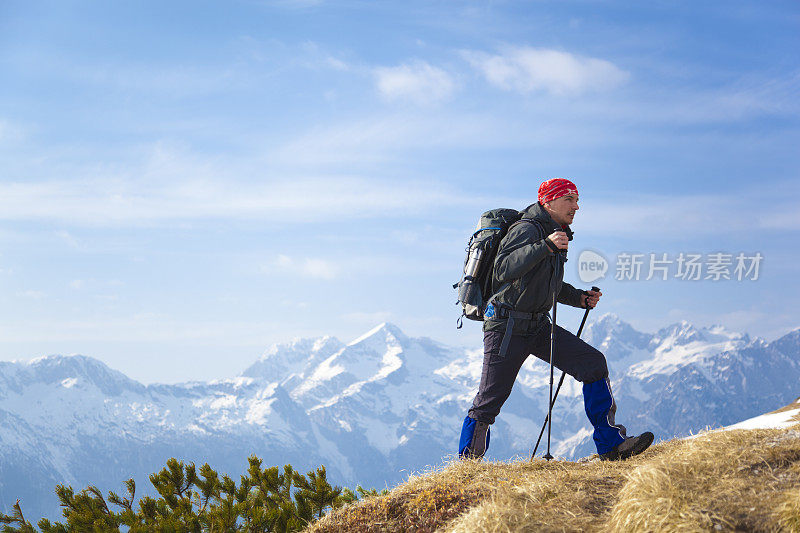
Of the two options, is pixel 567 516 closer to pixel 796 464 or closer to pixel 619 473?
pixel 619 473

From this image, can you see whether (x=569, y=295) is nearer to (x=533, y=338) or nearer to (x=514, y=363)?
(x=533, y=338)

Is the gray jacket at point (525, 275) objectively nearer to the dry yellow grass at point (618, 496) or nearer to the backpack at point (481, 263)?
the backpack at point (481, 263)

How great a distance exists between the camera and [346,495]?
10.5m

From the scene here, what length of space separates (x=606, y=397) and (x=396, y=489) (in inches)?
121

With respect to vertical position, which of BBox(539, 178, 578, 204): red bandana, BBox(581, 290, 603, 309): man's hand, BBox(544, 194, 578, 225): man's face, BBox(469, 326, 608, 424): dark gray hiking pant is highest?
BBox(539, 178, 578, 204): red bandana

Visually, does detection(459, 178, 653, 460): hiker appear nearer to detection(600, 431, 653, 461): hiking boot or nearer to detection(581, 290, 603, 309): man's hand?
detection(600, 431, 653, 461): hiking boot

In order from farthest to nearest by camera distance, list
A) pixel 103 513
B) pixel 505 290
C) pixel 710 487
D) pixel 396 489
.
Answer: pixel 103 513, pixel 505 290, pixel 396 489, pixel 710 487

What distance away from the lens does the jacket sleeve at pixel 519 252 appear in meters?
8.84

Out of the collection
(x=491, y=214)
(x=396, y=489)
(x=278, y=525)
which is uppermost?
(x=491, y=214)

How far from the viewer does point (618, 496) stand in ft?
23.3

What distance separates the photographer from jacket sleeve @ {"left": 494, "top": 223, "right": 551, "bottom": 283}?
29.0ft

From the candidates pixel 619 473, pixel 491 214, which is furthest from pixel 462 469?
pixel 491 214

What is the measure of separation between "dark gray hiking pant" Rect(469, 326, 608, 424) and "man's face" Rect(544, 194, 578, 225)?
1531 mm

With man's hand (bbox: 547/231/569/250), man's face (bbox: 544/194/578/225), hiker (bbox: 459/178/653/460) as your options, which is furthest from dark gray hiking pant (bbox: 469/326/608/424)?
man's face (bbox: 544/194/578/225)
